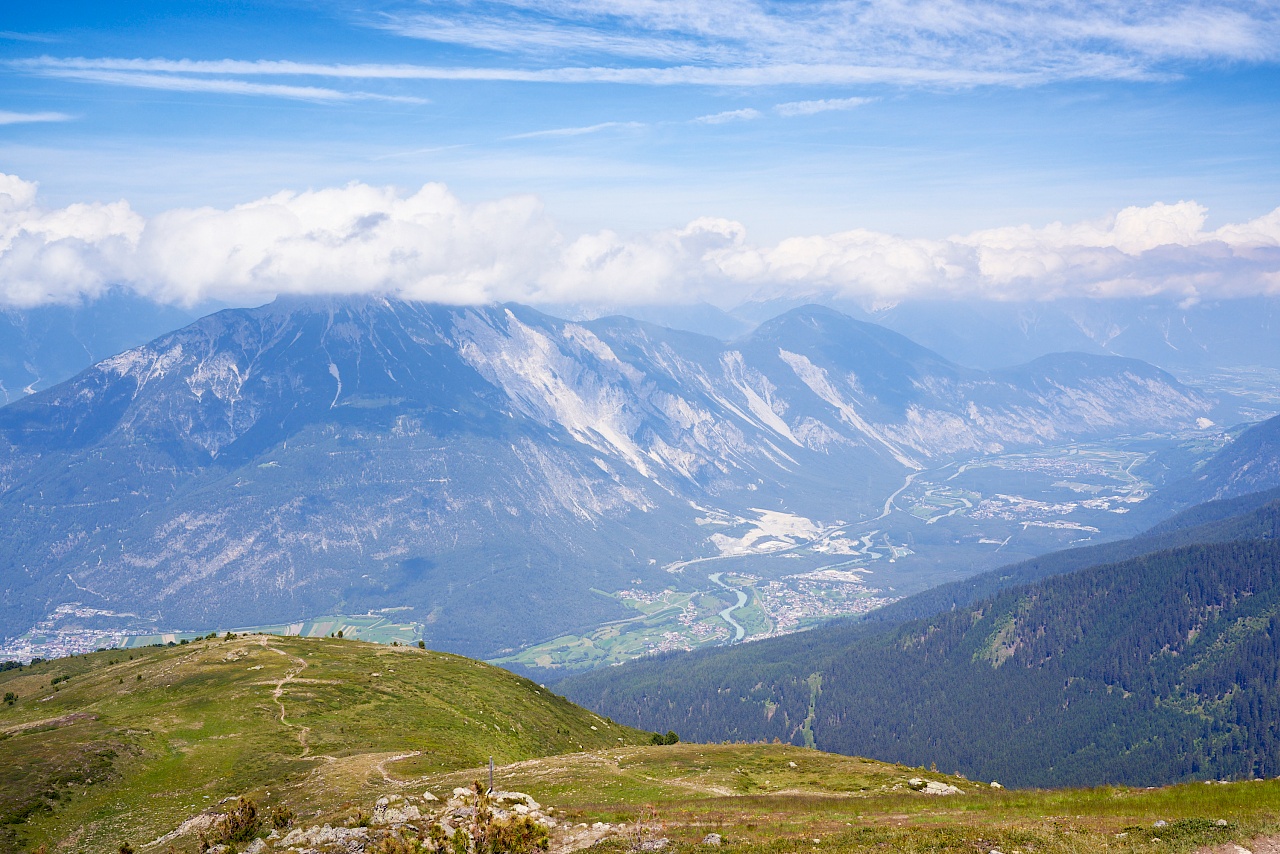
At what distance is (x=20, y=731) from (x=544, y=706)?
6465 centimetres

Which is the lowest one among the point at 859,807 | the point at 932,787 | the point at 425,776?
the point at 425,776

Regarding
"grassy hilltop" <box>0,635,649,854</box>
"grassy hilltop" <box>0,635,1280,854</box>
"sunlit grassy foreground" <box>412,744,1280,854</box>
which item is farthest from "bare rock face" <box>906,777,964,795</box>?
"grassy hilltop" <box>0,635,649,854</box>

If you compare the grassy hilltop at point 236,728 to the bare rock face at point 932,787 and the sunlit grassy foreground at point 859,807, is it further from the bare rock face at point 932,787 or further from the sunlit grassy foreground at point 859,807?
the bare rock face at point 932,787

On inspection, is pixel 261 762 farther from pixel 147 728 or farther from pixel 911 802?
pixel 911 802

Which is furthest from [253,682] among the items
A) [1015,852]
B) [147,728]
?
[1015,852]

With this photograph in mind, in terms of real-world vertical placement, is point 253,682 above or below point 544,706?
above

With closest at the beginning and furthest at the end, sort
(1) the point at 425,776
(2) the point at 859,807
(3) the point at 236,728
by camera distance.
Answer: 1. (2) the point at 859,807
2. (1) the point at 425,776
3. (3) the point at 236,728

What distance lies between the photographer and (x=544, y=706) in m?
126

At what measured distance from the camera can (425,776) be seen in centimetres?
6962

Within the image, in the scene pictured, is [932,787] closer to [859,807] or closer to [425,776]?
[859,807]

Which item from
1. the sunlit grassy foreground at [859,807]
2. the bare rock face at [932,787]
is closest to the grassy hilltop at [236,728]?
the sunlit grassy foreground at [859,807]

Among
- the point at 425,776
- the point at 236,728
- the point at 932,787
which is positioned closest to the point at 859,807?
the point at 932,787

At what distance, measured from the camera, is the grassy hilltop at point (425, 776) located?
Answer: 155 feet

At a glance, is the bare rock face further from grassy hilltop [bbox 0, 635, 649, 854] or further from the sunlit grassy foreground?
grassy hilltop [bbox 0, 635, 649, 854]
